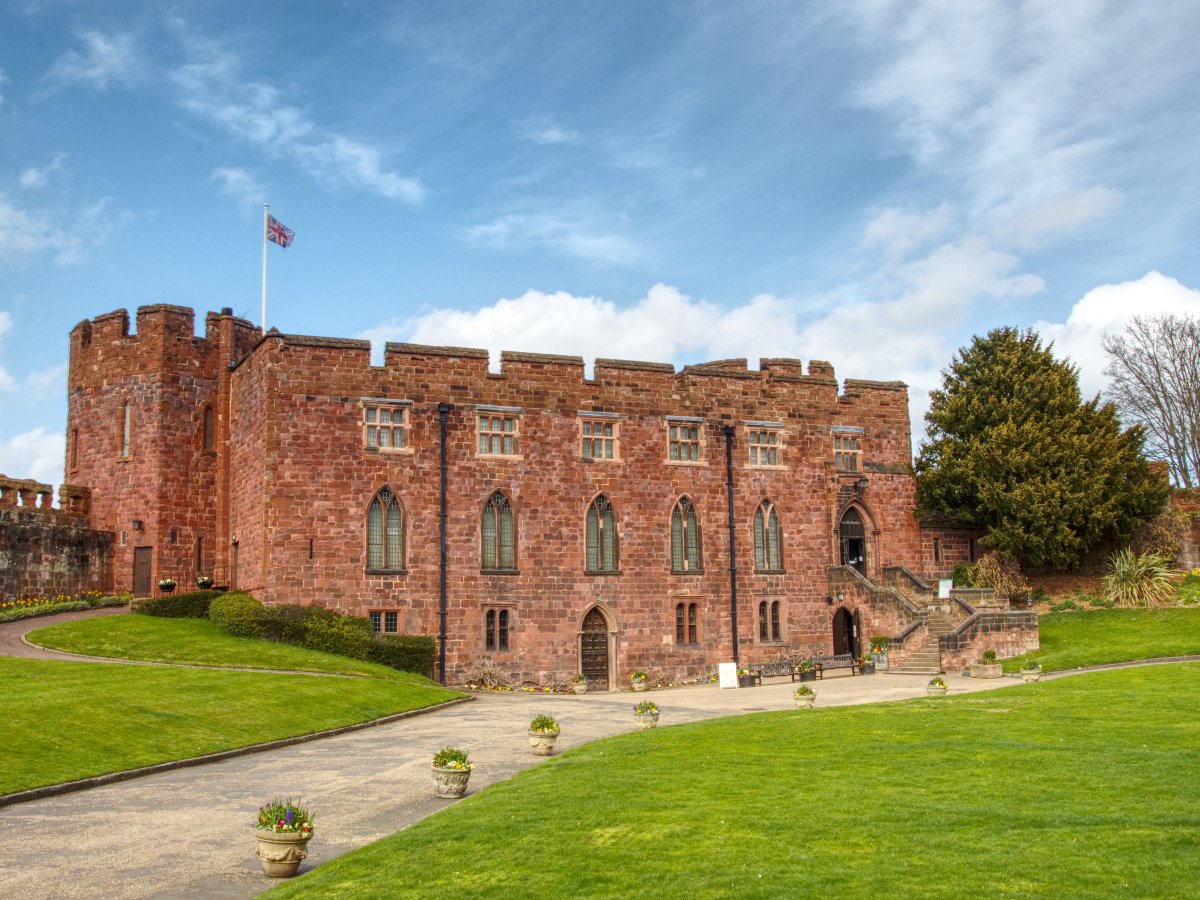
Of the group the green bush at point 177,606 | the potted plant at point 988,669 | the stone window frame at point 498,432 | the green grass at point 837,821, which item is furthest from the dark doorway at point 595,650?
the green grass at point 837,821

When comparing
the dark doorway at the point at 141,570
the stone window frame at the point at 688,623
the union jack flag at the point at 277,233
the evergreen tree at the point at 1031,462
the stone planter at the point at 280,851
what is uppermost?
the union jack flag at the point at 277,233

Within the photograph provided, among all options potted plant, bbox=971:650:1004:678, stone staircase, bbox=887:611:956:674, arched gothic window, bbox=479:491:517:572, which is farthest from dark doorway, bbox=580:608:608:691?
potted plant, bbox=971:650:1004:678

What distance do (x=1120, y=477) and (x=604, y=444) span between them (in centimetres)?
1963

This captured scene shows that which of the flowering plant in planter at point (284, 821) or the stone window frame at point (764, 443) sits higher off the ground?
the stone window frame at point (764, 443)

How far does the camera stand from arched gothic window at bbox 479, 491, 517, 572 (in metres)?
36.8

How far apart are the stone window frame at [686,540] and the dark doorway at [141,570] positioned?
19.0 metres

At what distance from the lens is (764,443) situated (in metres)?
41.6

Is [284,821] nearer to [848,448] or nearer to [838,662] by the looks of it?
[838,662]

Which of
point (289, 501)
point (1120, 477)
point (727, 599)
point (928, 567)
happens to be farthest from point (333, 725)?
point (1120, 477)

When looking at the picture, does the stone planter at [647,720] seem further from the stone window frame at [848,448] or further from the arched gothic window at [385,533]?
the stone window frame at [848,448]

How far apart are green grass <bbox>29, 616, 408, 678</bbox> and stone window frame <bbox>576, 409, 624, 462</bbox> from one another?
10.6m

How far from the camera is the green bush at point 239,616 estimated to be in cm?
3316

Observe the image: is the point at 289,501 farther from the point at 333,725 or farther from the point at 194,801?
the point at 194,801

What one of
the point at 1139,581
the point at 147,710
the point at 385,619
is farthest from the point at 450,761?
the point at 1139,581
